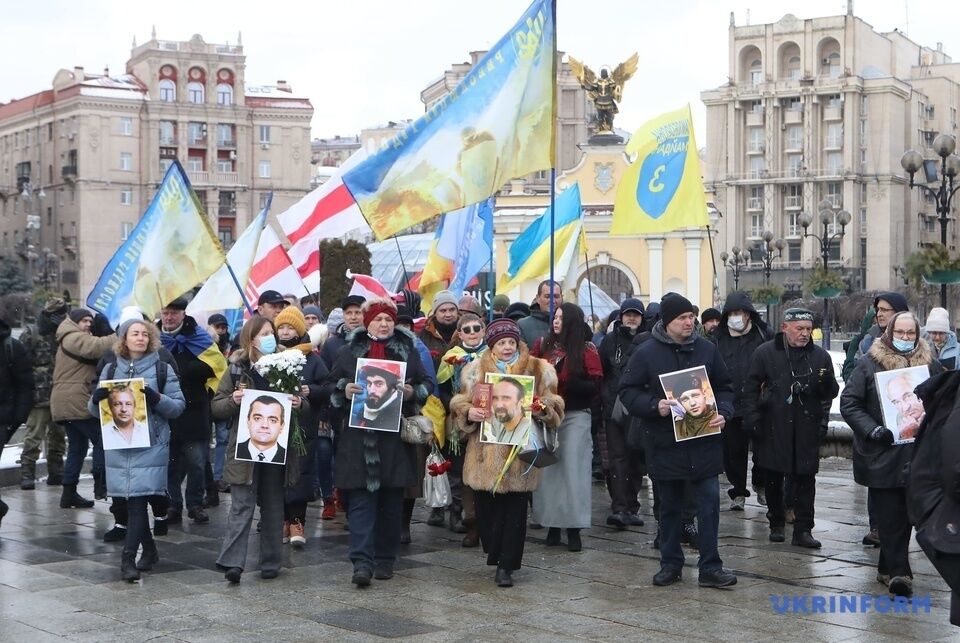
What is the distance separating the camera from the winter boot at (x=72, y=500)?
37.4 ft

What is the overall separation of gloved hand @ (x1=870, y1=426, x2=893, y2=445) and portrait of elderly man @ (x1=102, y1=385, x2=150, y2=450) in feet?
14.0

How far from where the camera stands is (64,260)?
91.8 metres

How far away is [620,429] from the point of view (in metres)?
10.8

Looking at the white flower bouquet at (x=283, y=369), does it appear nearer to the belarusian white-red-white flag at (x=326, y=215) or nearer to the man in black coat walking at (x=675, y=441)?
the man in black coat walking at (x=675, y=441)

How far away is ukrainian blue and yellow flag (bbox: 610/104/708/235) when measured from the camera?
14289mm

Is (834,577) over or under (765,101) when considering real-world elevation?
under

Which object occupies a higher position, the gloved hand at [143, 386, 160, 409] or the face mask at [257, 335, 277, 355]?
the face mask at [257, 335, 277, 355]

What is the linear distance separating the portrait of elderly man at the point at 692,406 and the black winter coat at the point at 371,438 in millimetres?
1520

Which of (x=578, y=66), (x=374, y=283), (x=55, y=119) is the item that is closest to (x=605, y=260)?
(x=578, y=66)

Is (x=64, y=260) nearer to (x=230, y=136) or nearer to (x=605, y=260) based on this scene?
(x=230, y=136)

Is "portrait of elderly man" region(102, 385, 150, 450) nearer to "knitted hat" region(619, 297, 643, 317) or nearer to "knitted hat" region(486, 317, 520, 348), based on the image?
"knitted hat" region(486, 317, 520, 348)

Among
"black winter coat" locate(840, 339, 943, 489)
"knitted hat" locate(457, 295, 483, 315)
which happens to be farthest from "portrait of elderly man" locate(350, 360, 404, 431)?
"black winter coat" locate(840, 339, 943, 489)

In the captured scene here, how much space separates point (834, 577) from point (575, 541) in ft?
5.75

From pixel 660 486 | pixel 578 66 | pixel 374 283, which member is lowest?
pixel 660 486
